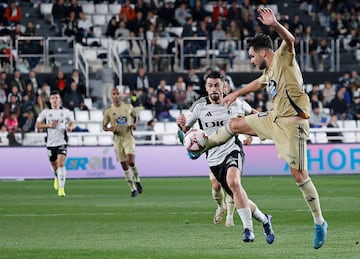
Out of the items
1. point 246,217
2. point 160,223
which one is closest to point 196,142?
point 246,217

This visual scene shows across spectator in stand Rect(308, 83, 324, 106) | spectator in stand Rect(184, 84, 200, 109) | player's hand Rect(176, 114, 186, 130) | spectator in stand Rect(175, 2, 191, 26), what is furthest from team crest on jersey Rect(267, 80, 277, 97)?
spectator in stand Rect(175, 2, 191, 26)

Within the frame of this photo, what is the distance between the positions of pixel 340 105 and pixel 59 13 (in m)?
10.8

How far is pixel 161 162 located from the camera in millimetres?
35750

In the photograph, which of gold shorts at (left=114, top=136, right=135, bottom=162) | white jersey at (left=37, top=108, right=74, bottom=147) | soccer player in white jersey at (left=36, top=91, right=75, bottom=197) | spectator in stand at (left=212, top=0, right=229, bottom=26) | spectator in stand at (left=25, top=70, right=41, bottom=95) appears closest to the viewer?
soccer player in white jersey at (left=36, top=91, right=75, bottom=197)

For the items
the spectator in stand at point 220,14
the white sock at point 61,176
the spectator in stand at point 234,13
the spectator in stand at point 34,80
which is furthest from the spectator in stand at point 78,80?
the white sock at point 61,176

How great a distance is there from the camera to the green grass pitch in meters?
14.1

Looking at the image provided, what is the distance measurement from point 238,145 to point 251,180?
16.7 m

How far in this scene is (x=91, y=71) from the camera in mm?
41250

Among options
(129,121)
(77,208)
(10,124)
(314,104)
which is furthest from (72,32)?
(77,208)

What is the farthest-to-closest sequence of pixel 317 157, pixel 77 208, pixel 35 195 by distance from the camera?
pixel 317 157 < pixel 35 195 < pixel 77 208

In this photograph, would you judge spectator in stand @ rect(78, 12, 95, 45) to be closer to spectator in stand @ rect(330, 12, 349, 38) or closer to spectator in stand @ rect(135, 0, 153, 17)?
spectator in stand @ rect(135, 0, 153, 17)

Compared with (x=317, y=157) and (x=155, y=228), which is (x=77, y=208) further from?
(x=317, y=157)

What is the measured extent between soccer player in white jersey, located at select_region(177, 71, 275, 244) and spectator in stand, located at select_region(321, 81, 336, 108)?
23.6 m

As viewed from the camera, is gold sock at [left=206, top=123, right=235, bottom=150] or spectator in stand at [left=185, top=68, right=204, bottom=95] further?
spectator in stand at [left=185, top=68, right=204, bottom=95]
